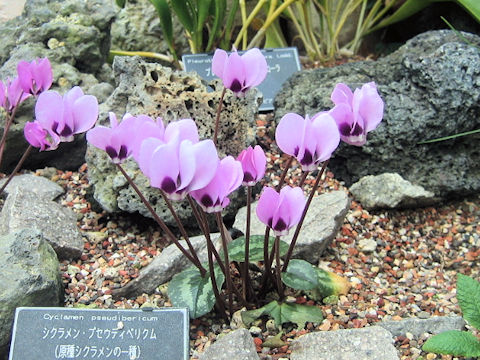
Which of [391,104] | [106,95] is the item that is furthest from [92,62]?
[391,104]

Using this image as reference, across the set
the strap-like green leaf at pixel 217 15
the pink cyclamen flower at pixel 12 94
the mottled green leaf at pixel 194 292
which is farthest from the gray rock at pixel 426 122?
the pink cyclamen flower at pixel 12 94

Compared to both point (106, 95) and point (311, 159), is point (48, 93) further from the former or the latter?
point (106, 95)

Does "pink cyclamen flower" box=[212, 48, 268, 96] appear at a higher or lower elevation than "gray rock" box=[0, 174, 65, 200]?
higher

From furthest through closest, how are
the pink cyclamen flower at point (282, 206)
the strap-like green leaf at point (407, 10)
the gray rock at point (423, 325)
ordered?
the strap-like green leaf at point (407, 10) < the gray rock at point (423, 325) < the pink cyclamen flower at point (282, 206)

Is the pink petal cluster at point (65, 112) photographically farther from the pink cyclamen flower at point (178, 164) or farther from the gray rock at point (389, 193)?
the gray rock at point (389, 193)

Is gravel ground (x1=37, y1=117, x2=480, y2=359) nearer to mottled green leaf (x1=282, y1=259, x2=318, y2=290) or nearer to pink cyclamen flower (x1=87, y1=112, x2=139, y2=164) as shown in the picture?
mottled green leaf (x1=282, y1=259, x2=318, y2=290)

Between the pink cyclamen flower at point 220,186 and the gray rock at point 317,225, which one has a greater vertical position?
the pink cyclamen flower at point 220,186

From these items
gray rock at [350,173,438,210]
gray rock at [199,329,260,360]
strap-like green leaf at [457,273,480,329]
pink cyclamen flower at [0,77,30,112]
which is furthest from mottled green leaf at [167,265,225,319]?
gray rock at [350,173,438,210]
